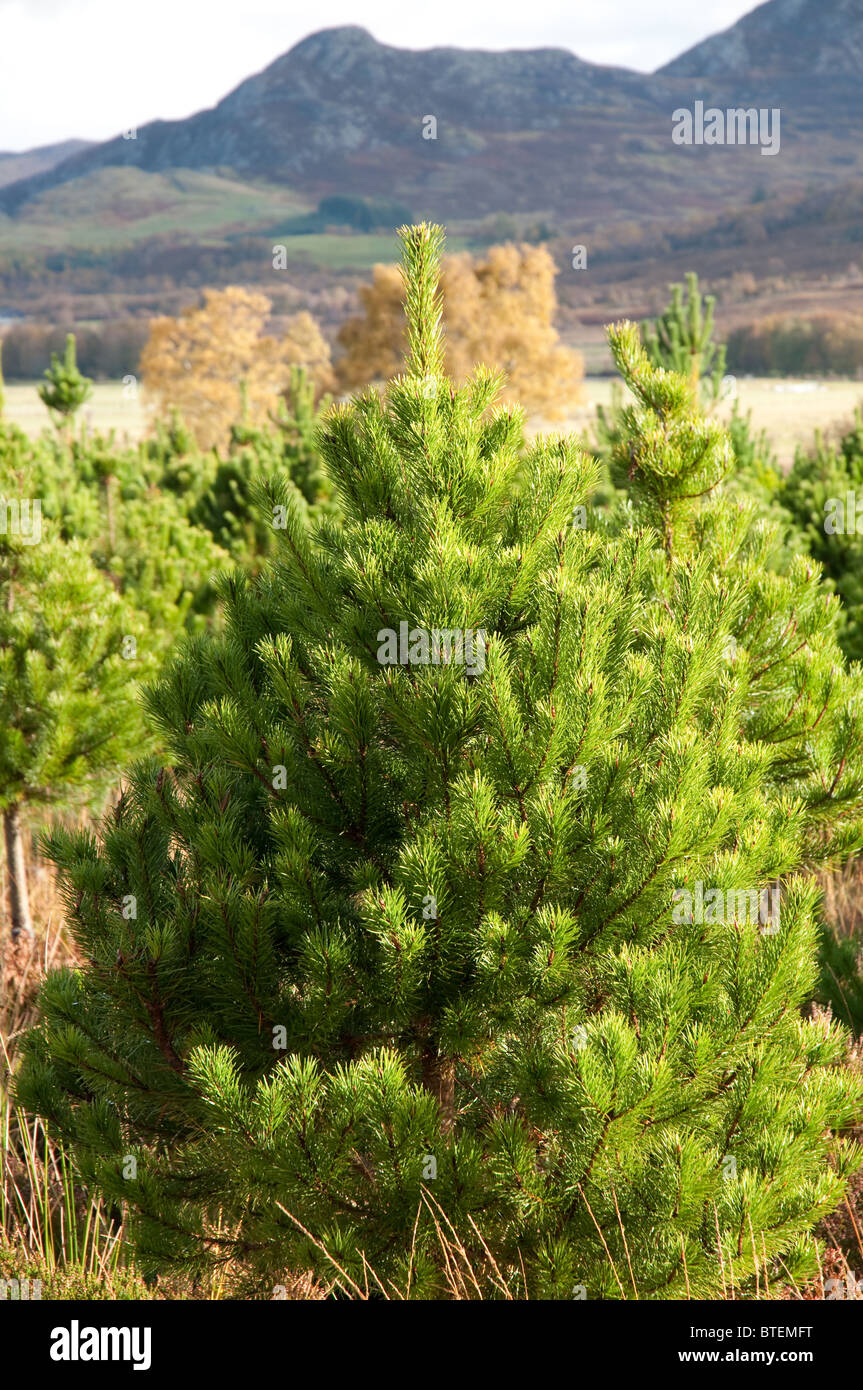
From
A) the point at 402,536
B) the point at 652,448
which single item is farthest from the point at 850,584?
the point at 402,536

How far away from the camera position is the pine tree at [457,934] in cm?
316

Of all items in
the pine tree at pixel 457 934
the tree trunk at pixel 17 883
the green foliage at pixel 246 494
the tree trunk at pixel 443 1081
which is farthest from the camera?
the green foliage at pixel 246 494

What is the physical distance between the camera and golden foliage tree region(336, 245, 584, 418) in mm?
60719

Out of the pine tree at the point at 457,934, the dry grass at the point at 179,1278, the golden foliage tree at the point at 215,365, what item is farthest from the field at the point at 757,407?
the pine tree at the point at 457,934

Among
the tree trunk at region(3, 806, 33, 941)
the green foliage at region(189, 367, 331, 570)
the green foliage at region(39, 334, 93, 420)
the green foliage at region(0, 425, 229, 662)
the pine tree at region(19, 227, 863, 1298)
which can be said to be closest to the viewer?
the pine tree at region(19, 227, 863, 1298)

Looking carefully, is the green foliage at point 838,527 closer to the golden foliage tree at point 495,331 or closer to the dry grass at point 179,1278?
the dry grass at point 179,1278

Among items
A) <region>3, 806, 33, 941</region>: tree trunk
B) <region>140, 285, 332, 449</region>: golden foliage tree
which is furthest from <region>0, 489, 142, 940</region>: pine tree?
<region>140, 285, 332, 449</region>: golden foliage tree

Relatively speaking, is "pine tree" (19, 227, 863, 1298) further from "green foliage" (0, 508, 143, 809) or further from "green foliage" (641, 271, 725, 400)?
"green foliage" (641, 271, 725, 400)

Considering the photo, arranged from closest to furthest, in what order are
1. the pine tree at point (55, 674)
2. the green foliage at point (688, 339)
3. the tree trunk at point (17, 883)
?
1. the pine tree at point (55, 674)
2. the tree trunk at point (17, 883)
3. the green foliage at point (688, 339)

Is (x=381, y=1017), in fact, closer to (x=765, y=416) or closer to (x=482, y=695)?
(x=482, y=695)

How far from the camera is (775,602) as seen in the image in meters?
4.07

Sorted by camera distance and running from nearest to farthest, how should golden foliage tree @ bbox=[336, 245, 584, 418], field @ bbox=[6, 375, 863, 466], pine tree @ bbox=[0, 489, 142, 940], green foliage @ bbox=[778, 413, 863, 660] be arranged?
pine tree @ bbox=[0, 489, 142, 940], green foliage @ bbox=[778, 413, 863, 660], golden foliage tree @ bbox=[336, 245, 584, 418], field @ bbox=[6, 375, 863, 466]

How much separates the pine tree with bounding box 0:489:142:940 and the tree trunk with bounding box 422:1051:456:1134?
3.73 m

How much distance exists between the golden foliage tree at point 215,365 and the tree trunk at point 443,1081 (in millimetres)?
56078
